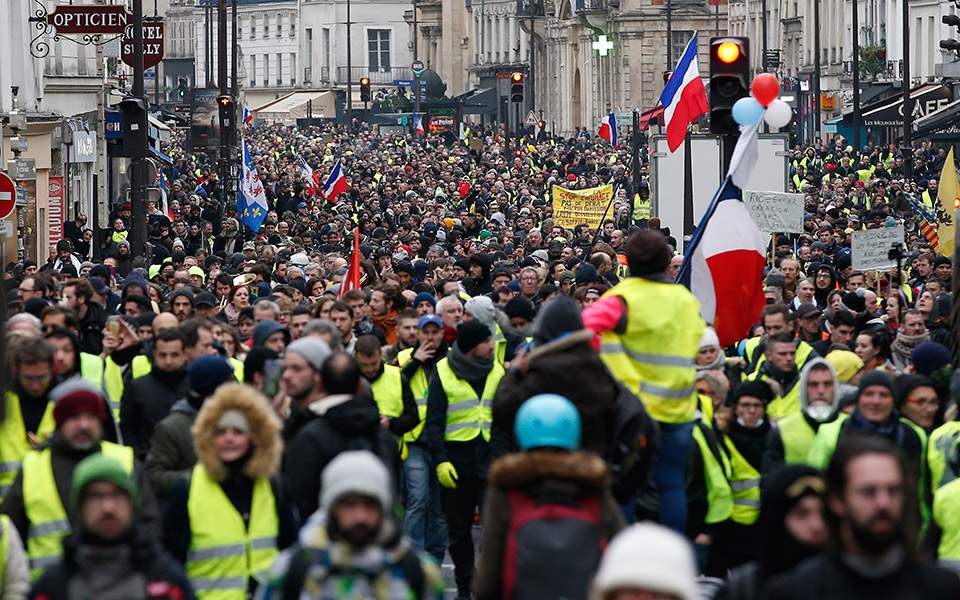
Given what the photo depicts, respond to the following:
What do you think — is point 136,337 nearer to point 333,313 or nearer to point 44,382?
point 333,313

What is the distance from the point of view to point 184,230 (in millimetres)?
34812

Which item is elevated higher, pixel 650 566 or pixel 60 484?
pixel 650 566

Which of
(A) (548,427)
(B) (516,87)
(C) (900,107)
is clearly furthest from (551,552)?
(C) (900,107)

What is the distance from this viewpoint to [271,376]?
1075 cm

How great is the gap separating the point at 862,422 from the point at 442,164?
54.1 metres

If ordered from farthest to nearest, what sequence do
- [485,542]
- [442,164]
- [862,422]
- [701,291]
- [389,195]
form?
[442,164] → [389,195] → [701,291] → [862,422] → [485,542]

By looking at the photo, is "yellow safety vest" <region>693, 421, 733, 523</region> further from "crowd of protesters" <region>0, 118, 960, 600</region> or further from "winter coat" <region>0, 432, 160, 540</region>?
"winter coat" <region>0, 432, 160, 540</region>

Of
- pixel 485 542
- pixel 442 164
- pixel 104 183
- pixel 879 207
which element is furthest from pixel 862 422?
pixel 442 164

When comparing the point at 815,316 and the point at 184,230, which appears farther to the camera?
the point at 184,230

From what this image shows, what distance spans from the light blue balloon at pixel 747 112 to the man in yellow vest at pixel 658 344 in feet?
13.8

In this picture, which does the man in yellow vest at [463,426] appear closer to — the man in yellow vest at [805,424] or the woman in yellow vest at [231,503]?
the man in yellow vest at [805,424]

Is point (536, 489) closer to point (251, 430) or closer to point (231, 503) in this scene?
point (251, 430)

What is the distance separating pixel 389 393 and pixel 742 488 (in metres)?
2.42

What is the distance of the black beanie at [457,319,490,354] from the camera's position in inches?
496
